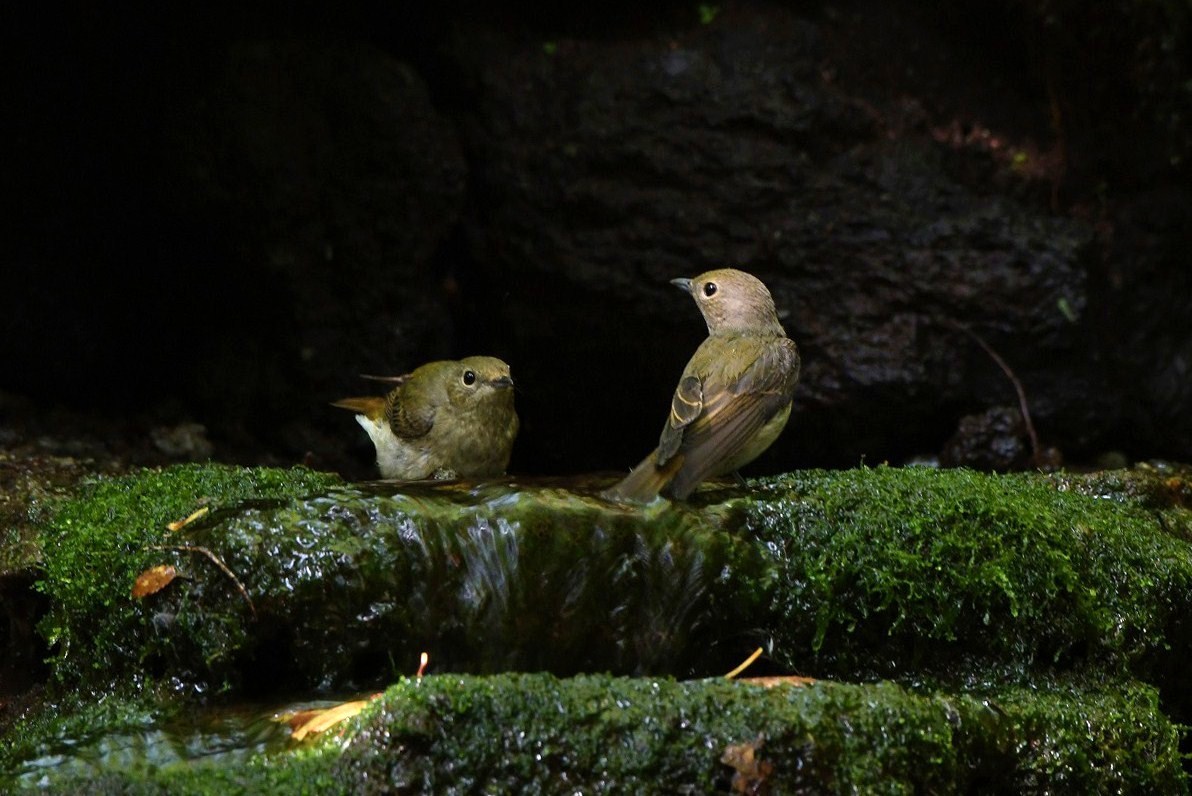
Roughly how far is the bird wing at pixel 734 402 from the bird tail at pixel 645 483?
0.05m

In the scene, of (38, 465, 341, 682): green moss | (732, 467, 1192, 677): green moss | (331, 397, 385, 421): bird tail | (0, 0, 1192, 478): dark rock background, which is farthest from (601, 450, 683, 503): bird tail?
(0, 0, 1192, 478): dark rock background

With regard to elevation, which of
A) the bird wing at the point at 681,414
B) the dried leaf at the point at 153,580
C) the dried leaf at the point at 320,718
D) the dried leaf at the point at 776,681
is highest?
the bird wing at the point at 681,414

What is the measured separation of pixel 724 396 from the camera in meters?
5.26

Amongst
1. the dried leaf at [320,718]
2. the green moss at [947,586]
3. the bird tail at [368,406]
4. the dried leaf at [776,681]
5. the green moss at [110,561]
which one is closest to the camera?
the dried leaf at [320,718]

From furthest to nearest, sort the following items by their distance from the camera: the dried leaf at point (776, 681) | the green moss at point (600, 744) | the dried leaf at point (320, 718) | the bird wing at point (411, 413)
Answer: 1. the bird wing at point (411, 413)
2. the dried leaf at point (776, 681)
3. the dried leaf at point (320, 718)
4. the green moss at point (600, 744)

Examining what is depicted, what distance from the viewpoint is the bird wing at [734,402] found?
16.1 feet

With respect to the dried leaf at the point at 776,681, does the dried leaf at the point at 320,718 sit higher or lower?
lower

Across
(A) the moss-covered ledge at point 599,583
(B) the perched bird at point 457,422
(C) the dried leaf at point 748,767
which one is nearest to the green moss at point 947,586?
(A) the moss-covered ledge at point 599,583

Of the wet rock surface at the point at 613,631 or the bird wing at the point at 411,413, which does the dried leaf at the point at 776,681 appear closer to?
the wet rock surface at the point at 613,631

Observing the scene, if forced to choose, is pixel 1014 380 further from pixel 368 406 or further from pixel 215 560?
pixel 215 560

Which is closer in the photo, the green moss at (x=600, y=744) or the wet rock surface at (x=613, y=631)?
the green moss at (x=600, y=744)

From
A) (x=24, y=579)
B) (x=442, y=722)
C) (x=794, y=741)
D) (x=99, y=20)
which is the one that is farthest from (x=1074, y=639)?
(x=99, y=20)

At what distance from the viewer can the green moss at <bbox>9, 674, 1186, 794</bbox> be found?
316 cm

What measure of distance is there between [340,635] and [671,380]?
483cm
